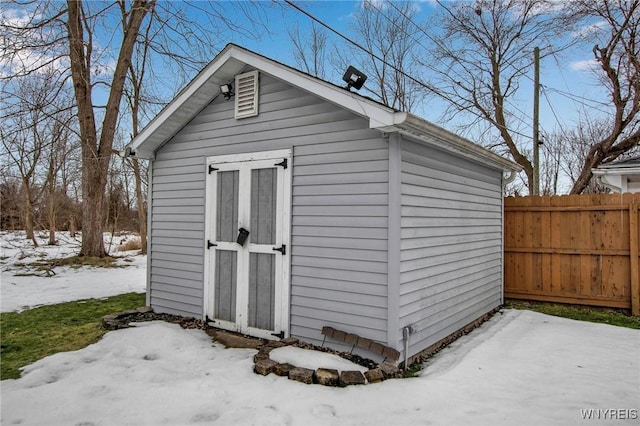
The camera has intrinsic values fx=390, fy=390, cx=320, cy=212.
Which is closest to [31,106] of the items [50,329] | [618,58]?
[50,329]

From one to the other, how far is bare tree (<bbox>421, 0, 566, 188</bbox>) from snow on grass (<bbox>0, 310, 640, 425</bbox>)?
1129cm

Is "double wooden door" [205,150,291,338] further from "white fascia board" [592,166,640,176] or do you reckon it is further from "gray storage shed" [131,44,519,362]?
"white fascia board" [592,166,640,176]

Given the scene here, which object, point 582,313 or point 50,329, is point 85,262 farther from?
point 582,313

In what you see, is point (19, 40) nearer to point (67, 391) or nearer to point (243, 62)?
point (243, 62)

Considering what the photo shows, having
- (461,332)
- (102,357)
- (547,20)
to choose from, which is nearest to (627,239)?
(461,332)

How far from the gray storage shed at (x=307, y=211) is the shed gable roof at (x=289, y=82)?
0.05ft

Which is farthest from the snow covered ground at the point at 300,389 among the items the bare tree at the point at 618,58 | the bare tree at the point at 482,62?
the bare tree at the point at 482,62

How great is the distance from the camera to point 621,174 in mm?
Answer: 7523

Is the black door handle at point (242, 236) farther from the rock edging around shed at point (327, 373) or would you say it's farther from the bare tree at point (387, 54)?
the bare tree at point (387, 54)

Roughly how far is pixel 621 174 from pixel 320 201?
682 centimetres

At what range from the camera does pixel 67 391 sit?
2922mm

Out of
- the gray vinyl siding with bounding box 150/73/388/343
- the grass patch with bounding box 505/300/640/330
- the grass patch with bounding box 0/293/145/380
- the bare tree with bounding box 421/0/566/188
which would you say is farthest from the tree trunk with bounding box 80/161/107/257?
the bare tree with bounding box 421/0/566/188

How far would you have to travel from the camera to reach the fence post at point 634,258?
5.90 metres

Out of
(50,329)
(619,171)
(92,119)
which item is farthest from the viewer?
(92,119)
